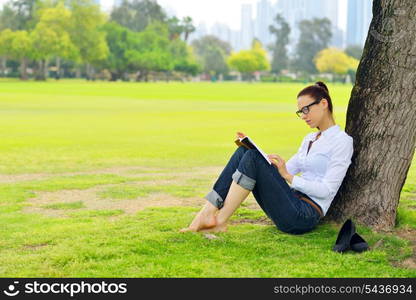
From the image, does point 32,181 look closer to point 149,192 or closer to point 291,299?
point 149,192

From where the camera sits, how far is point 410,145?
21.6 ft

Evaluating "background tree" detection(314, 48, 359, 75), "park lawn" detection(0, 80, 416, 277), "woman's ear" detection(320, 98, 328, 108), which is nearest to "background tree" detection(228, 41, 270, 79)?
"background tree" detection(314, 48, 359, 75)

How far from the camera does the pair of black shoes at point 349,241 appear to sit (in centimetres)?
602

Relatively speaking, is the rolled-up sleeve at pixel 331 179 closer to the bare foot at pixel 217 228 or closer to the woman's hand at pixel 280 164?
the woman's hand at pixel 280 164

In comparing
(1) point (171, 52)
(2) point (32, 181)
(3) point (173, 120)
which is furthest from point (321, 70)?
(2) point (32, 181)

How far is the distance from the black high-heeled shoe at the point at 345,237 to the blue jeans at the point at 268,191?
0.35 meters

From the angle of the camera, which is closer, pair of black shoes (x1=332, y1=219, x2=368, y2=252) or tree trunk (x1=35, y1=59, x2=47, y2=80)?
pair of black shoes (x1=332, y1=219, x2=368, y2=252)

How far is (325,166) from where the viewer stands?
636cm

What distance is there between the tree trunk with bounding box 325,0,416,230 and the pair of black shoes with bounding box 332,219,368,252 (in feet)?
2.16

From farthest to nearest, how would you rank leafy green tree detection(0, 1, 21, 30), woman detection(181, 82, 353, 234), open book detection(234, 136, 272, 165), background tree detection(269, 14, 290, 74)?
background tree detection(269, 14, 290, 74), leafy green tree detection(0, 1, 21, 30), woman detection(181, 82, 353, 234), open book detection(234, 136, 272, 165)

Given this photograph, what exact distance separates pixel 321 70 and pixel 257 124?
136914 mm

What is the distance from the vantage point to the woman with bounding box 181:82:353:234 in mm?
6082

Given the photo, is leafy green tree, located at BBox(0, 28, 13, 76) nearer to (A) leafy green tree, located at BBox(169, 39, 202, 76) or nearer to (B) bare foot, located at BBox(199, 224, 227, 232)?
(A) leafy green tree, located at BBox(169, 39, 202, 76)

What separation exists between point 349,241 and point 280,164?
2.99 feet
